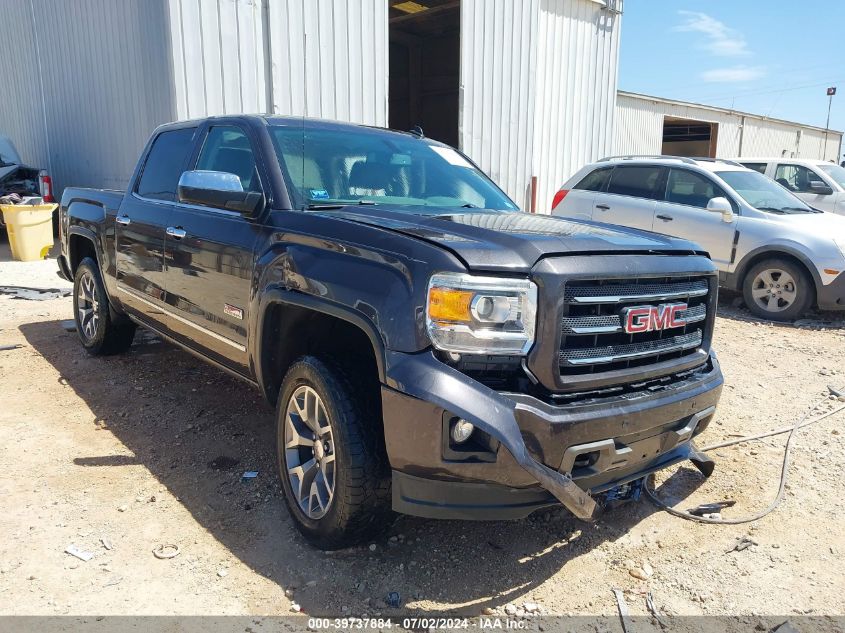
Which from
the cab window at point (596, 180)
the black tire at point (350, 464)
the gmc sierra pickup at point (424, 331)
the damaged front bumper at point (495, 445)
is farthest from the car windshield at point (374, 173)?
the cab window at point (596, 180)

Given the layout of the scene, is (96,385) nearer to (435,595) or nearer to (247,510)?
(247,510)

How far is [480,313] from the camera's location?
91.5 inches

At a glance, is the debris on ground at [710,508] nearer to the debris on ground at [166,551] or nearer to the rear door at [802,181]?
the debris on ground at [166,551]

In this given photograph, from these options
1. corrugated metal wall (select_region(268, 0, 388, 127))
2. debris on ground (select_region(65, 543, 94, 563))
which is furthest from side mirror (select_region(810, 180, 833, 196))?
debris on ground (select_region(65, 543, 94, 563))

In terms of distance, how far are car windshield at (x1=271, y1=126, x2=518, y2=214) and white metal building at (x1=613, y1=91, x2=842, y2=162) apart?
1809 centimetres

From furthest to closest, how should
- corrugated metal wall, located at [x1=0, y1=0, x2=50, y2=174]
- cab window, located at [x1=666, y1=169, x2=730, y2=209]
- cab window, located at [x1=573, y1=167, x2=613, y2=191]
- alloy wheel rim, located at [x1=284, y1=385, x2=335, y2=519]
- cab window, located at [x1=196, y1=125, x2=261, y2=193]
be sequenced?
corrugated metal wall, located at [x1=0, y1=0, x2=50, y2=174]
cab window, located at [x1=573, y1=167, x2=613, y2=191]
cab window, located at [x1=666, y1=169, x2=730, y2=209]
cab window, located at [x1=196, y1=125, x2=261, y2=193]
alloy wheel rim, located at [x1=284, y1=385, x2=335, y2=519]

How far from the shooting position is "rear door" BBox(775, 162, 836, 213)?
35.4 ft

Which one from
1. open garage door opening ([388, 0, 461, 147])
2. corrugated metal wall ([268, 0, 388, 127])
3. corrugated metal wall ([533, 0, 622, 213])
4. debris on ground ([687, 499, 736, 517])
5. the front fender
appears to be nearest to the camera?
the front fender

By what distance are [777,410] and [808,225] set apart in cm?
367

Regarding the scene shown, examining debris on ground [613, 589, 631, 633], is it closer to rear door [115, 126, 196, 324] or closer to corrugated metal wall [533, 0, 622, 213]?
rear door [115, 126, 196, 324]

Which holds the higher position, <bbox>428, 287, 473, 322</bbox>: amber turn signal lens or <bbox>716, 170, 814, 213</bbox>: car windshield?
<bbox>716, 170, 814, 213</bbox>: car windshield

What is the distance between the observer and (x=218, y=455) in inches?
149

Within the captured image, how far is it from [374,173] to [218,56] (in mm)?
5445

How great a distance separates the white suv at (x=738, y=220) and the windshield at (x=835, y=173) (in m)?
3.69
